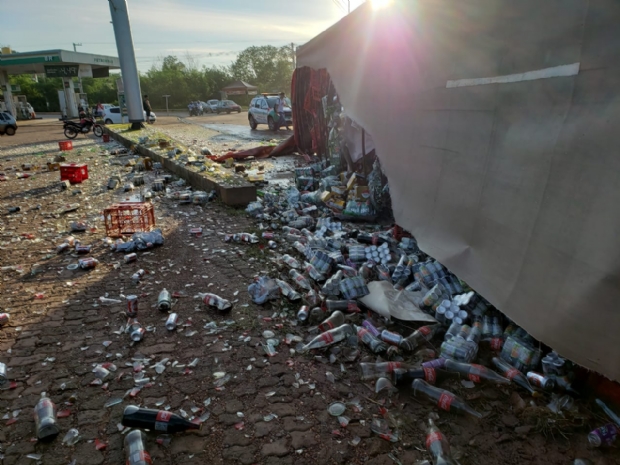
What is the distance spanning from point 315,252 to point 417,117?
1.83 m

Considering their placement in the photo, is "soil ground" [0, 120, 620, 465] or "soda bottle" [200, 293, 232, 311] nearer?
"soil ground" [0, 120, 620, 465]

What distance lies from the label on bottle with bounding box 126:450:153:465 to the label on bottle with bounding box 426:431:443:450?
4.88ft

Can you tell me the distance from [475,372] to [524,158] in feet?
4.89

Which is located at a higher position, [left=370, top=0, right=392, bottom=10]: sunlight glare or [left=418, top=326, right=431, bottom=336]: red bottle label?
[left=370, top=0, right=392, bottom=10]: sunlight glare

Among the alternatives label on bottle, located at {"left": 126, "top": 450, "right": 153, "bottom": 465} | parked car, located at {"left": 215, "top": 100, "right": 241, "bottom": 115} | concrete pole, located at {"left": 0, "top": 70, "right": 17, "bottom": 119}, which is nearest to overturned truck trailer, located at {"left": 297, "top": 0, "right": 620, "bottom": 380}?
label on bottle, located at {"left": 126, "top": 450, "right": 153, "bottom": 465}

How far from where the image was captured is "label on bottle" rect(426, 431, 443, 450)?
83.9 inches

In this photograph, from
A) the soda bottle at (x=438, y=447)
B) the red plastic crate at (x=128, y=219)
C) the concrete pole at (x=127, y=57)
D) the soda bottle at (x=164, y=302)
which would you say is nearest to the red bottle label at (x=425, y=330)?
the soda bottle at (x=438, y=447)

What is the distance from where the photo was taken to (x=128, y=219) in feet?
17.6

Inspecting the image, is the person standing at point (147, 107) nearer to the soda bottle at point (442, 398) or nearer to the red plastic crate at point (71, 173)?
the red plastic crate at point (71, 173)

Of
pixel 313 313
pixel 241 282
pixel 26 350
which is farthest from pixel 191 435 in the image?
pixel 241 282

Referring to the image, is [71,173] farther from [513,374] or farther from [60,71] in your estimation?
[60,71]

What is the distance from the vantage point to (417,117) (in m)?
4.13

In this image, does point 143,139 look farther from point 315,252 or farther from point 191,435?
point 191,435

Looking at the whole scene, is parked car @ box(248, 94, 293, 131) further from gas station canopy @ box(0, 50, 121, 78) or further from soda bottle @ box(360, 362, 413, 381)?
gas station canopy @ box(0, 50, 121, 78)
